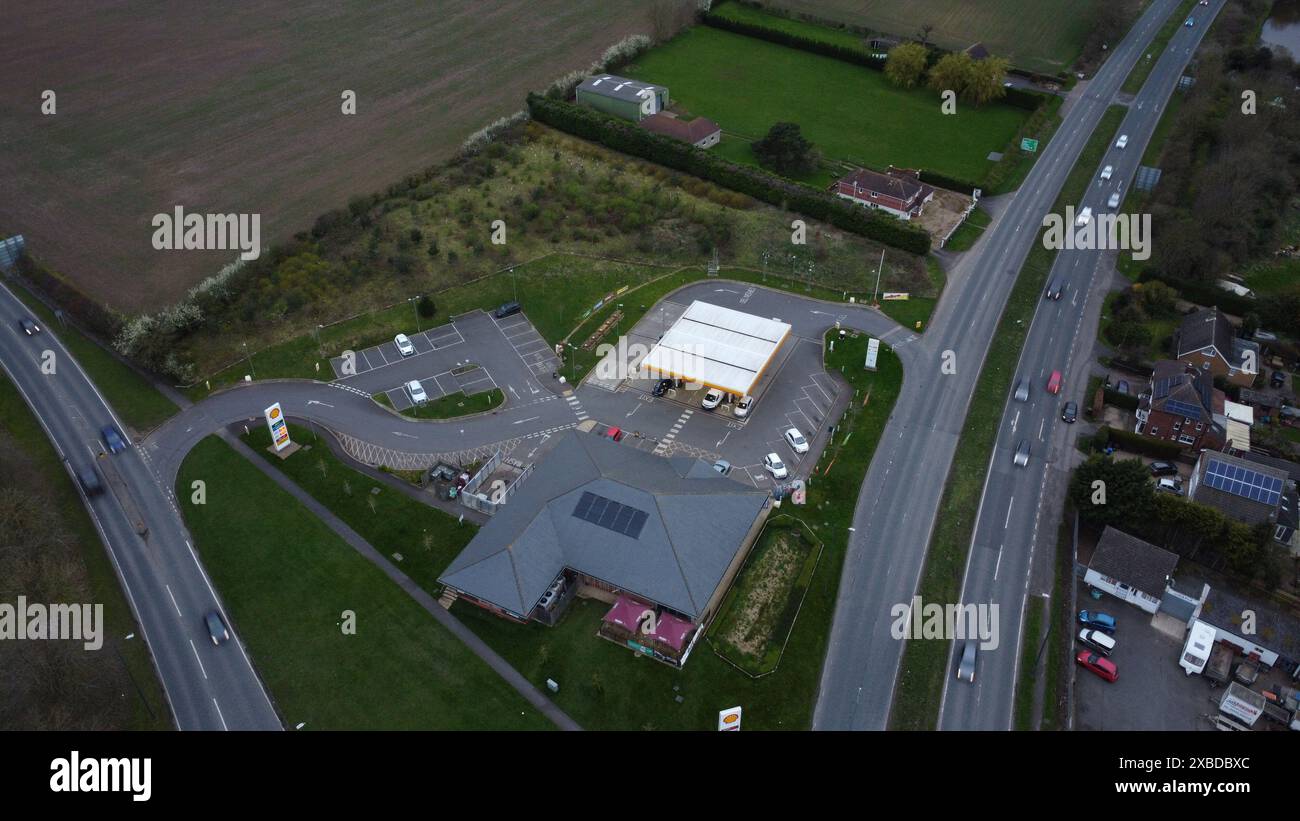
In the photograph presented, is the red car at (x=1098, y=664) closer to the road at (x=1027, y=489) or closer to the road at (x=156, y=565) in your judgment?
the road at (x=1027, y=489)

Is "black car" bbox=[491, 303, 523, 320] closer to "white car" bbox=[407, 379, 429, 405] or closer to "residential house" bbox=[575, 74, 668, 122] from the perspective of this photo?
"white car" bbox=[407, 379, 429, 405]

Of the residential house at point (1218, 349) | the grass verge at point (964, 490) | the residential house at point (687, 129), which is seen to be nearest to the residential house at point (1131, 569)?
the grass verge at point (964, 490)

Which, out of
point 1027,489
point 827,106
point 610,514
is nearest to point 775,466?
point 610,514

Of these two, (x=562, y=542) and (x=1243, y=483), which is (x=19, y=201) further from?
(x=1243, y=483)

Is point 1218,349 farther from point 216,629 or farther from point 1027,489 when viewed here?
point 216,629

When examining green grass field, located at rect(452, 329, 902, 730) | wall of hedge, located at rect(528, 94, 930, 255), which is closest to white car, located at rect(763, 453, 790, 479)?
green grass field, located at rect(452, 329, 902, 730)

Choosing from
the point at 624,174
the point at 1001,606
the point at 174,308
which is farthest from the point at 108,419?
the point at 1001,606

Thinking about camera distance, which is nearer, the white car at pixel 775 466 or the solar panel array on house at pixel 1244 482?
the solar panel array on house at pixel 1244 482
